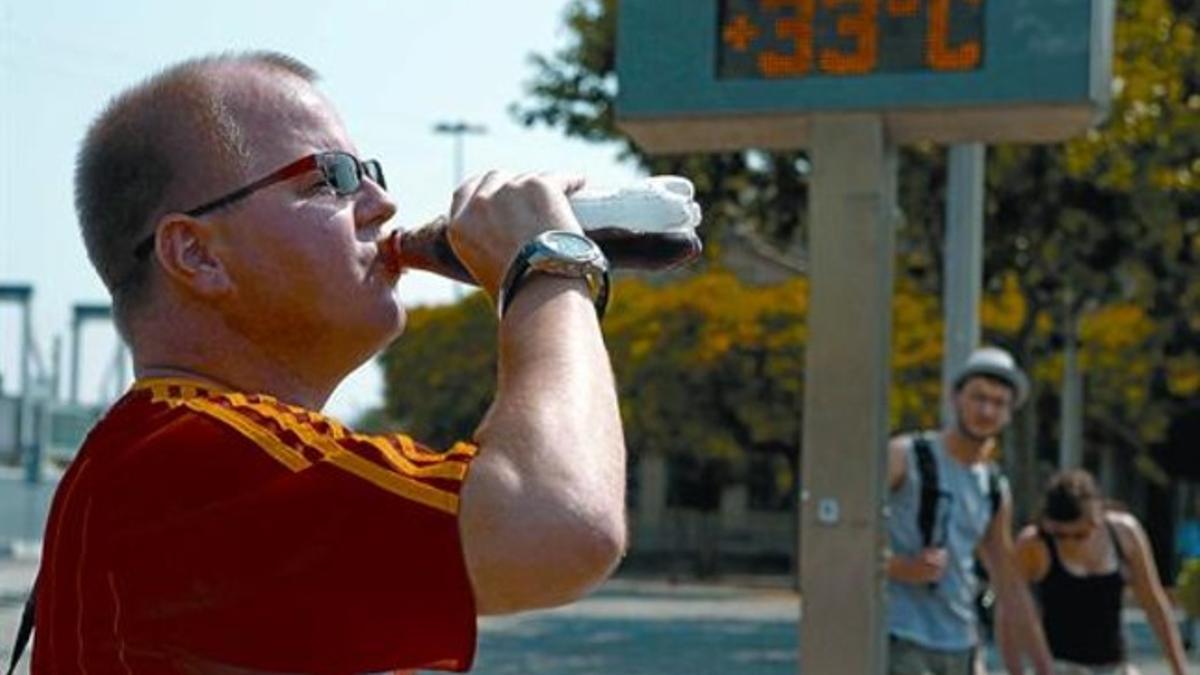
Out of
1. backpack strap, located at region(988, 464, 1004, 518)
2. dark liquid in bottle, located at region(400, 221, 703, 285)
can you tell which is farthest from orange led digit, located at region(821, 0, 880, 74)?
dark liquid in bottle, located at region(400, 221, 703, 285)

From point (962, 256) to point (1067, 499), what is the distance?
28.0 feet

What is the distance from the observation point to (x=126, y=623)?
1.90 metres

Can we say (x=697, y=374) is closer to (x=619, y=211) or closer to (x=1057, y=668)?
(x=1057, y=668)

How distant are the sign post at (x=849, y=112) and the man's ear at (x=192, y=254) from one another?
255 inches

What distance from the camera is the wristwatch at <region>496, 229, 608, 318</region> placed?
1.99m

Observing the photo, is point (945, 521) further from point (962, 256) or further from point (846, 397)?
point (962, 256)

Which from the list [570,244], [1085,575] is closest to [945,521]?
[1085,575]

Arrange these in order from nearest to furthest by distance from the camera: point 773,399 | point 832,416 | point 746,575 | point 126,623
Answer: point 126,623, point 832,416, point 773,399, point 746,575

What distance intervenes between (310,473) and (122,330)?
0.36 m

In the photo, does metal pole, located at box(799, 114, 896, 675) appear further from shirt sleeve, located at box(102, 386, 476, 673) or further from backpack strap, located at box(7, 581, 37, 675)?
shirt sleeve, located at box(102, 386, 476, 673)

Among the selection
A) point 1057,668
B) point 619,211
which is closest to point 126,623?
point 619,211

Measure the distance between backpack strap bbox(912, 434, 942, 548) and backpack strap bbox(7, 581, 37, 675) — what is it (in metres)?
6.20

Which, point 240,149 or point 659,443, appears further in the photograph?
point 659,443

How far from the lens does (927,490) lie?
8305mm
